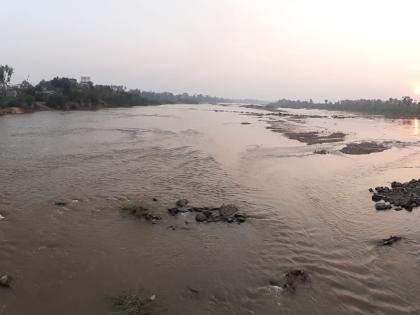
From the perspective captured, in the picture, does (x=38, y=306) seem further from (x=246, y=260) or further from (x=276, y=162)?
(x=276, y=162)

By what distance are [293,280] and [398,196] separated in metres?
10.2

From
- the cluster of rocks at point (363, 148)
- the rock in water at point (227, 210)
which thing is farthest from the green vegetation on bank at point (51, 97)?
the rock in water at point (227, 210)

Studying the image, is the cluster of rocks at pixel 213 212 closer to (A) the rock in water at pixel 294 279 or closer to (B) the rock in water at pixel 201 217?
(B) the rock in water at pixel 201 217

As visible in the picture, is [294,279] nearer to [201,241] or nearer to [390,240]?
[201,241]

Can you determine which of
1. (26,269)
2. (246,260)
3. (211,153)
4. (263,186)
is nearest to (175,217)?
(246,260)

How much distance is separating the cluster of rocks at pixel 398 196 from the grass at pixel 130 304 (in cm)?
1118

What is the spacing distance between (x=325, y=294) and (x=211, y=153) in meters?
19.6

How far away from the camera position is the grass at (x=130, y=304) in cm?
770

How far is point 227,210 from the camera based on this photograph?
14.2 metres

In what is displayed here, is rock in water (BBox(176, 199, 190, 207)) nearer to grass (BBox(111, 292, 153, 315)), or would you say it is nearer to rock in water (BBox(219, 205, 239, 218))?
rock in water (BBox(219, 205, 239, 218))

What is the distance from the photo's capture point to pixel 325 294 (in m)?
8.99

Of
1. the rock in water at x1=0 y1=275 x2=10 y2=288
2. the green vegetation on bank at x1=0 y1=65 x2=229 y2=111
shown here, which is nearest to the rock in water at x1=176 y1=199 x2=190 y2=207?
the rock in water at x1=0 y1=275 x2=10 y2=288

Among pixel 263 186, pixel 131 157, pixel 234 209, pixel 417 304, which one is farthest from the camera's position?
pixel 131 157

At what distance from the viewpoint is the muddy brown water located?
8578mm
